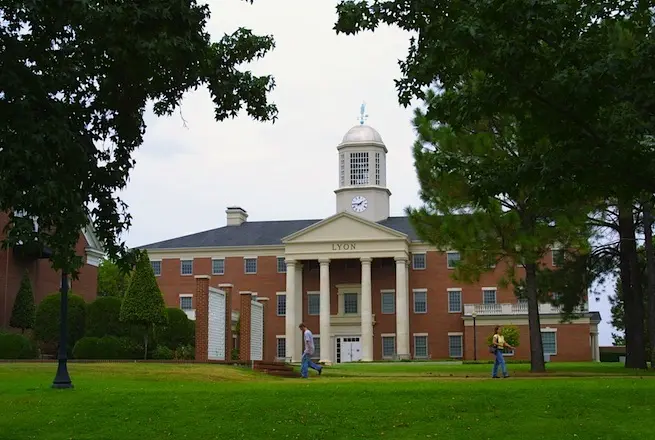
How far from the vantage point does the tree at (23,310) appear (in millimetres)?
41188

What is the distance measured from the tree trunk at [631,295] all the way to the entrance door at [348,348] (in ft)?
115

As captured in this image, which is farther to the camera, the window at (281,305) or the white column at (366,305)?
the window at (281,305)

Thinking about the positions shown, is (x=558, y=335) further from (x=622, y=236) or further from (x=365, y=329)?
(x=622, y=236)

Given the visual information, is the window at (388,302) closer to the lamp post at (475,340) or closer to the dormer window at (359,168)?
the lamp post at (475,340)

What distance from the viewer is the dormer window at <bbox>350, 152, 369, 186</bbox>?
76562 mm

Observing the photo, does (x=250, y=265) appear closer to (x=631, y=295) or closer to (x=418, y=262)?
(x=418, y=262)

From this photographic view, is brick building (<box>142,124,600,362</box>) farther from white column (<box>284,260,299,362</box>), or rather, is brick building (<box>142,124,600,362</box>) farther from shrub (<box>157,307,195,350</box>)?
shrub (<box>157,307,195,350</box>)

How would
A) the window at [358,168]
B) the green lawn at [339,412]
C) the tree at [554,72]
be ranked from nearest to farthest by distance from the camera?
the tree at [554,72]
the green lawn at [339,412]
the window at [358,168]

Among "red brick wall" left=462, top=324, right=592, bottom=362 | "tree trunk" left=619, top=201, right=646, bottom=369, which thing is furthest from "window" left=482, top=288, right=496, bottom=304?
"tree trunk" left=619, top=201, right=646, bottom=369

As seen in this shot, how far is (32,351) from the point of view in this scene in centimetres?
3719

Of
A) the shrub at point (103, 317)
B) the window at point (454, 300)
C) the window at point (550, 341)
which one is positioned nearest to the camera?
the shrub at point (103, 317)

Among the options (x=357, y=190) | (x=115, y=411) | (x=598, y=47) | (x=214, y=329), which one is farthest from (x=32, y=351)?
(x=357, y=190)

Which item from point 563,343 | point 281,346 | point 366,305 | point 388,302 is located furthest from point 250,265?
point 563,343

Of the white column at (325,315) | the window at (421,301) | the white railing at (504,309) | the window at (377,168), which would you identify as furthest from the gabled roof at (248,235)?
the white railing at (504,309)
